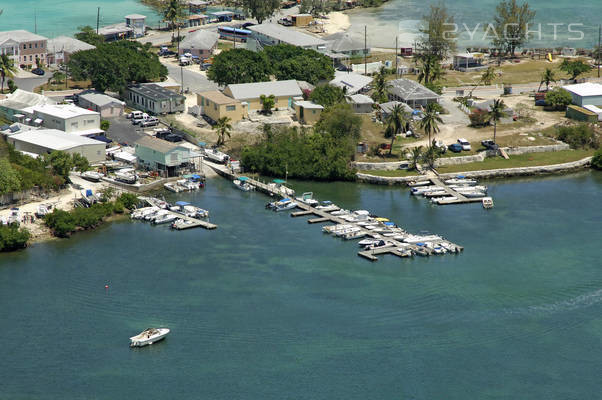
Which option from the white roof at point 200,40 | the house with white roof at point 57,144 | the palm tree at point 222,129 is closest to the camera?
the house with white roof at point 57,144

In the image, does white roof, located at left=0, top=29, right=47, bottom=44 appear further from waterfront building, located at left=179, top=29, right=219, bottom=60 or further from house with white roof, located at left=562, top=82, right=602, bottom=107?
house with white roof, located at left=562, top=82, right=602, bottom=107

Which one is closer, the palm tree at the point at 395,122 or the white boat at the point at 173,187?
the white boat at the point at 173,187

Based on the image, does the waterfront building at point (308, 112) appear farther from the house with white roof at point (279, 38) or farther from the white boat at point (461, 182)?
the house with white roof at point (279, 38)

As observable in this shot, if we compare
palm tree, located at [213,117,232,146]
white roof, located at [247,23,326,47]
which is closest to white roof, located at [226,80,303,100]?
palm tree, located at [213,117,232,146]

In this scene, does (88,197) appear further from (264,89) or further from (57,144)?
(264,89)

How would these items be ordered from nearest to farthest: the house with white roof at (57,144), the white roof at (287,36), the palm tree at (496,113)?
the house with white roof at (57,144), the palm tree at (496,113), the white roof at (287,36)

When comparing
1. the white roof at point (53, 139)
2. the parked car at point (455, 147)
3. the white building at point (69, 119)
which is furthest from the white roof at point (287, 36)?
the white roof at point (53, 139)
